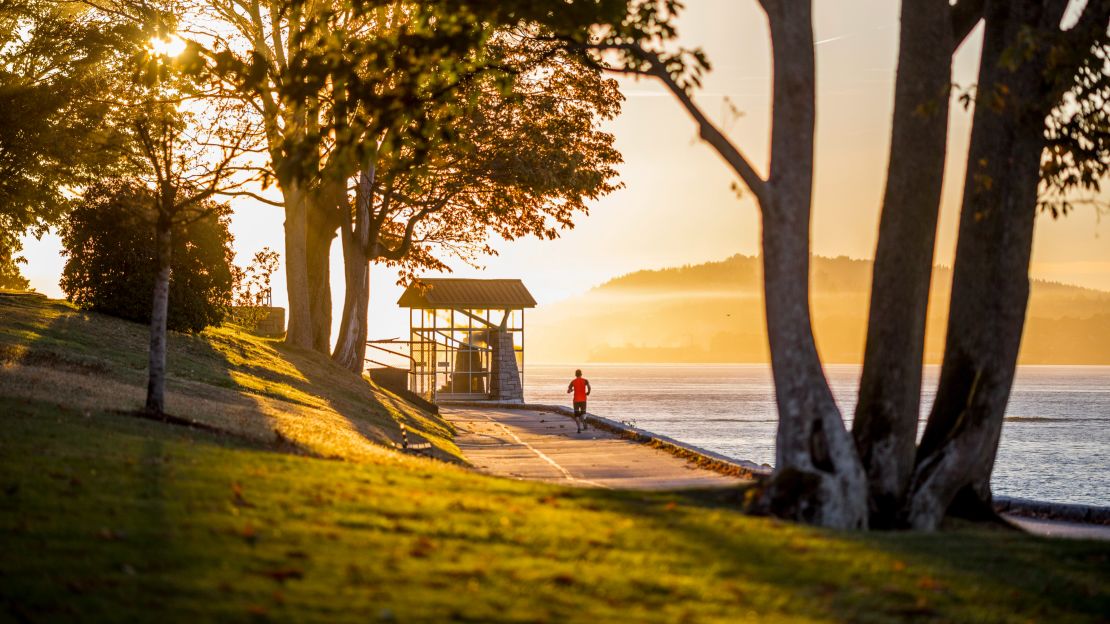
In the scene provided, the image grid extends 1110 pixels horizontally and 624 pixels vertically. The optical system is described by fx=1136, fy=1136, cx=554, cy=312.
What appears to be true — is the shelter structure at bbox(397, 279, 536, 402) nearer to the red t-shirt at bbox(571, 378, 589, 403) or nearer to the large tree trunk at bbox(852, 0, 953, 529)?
the red t-shirt at bbox(571, 378, 589, 403)

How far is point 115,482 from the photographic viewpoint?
30.6 feet

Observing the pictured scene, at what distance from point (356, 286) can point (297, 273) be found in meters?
2.27

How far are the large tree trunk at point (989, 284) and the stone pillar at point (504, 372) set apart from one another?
37076 millimetres

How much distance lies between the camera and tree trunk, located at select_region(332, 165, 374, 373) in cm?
3466

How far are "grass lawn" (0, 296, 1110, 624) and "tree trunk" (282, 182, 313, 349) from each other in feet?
70.5

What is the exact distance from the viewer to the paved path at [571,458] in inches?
709

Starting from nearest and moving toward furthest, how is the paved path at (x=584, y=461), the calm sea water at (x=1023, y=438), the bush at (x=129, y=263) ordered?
the paved path at (x=584, y=461) < the bush at (x=129, y=263) < the calm sea water at (x=1023, y=438)

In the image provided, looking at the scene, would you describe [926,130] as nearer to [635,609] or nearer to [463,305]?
[635,609]

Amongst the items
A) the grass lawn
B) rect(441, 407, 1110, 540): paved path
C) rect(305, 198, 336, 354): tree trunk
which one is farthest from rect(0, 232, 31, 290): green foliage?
the grass lawn

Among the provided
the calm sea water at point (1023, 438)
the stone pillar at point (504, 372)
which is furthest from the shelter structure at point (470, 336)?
the calm sea water at point (1023, 438)

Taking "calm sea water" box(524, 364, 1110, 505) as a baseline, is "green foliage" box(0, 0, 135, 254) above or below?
above

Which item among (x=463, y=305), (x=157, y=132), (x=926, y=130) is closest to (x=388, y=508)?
(x=926, y=130)

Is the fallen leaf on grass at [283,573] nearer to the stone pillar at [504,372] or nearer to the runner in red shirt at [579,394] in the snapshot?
the runner in red shirt at [579,394]

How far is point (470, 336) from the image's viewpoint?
50438 millimetres
